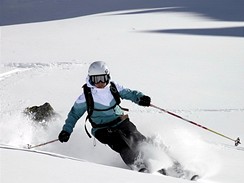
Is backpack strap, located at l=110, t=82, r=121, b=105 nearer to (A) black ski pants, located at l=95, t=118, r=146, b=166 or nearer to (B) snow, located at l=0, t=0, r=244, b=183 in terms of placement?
(A) black ski pants, located at l=95, t=118, r=146, b=166

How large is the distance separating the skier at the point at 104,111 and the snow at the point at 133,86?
0.89ft

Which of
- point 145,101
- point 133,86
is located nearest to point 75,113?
point 145,101

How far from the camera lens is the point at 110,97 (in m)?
5.66

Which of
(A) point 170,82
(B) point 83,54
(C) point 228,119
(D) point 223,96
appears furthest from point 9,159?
(B) point 83,54

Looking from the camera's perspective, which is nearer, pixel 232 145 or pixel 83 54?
pixel 232 145

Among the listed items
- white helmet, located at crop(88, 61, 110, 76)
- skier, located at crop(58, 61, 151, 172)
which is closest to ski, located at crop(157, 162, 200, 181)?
skier, located at crop(58, 61, 151, 172)

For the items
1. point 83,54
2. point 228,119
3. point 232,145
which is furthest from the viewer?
point 83,54

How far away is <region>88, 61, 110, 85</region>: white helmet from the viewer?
5.41 metres

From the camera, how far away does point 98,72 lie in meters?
5.42

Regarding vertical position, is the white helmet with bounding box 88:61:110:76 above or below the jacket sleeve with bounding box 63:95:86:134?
above

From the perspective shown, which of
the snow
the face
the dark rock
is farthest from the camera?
the dark rock

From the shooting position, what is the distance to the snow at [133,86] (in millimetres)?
4285

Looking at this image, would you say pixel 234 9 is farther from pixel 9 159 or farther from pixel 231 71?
pixel 9 159

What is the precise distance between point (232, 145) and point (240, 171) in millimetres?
1242
